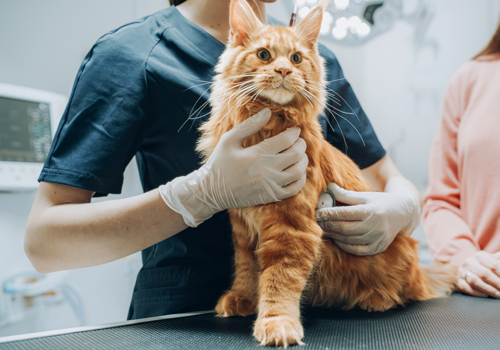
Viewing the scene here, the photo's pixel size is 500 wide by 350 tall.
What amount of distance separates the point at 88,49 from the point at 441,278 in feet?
6.80

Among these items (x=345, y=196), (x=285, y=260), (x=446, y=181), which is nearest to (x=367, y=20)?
(x=446, y=181)

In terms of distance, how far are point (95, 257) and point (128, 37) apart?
0.75 meters

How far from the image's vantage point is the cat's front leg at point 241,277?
1.07 metres

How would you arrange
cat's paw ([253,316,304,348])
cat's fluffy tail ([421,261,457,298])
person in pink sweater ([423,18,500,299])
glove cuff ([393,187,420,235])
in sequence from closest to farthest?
1. cat's paw ([253,316,304,348])
2. glove cuff ([393,187,420,235])
3. cat's fluffy tail ([421,261,457,298])
4. person in pink sweater ([423,18,500,299])

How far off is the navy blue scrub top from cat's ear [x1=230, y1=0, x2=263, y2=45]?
0.21 meters

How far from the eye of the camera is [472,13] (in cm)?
245

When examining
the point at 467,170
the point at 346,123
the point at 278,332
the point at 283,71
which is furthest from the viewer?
the point at 467,170

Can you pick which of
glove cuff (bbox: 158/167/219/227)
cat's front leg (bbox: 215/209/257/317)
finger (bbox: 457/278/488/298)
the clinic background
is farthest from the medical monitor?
finger (bbox: 457/278/488/298)

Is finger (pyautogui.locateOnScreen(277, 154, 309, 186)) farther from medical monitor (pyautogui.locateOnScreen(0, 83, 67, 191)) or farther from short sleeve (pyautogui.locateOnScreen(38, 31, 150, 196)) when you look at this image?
medical monitor (pyautogui.locateOnScreen(0, 83, 67, 191))

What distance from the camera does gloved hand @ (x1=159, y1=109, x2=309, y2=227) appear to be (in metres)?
1.00

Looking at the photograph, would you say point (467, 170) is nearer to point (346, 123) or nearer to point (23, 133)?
point (346, 123)

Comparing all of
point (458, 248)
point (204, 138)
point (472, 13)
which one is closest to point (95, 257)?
point (204, 138)

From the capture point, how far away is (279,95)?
0.97 meters

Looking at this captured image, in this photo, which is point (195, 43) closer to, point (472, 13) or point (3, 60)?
point (3, 60)
